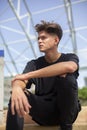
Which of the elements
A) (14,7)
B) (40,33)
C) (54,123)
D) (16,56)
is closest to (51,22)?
(40,33)

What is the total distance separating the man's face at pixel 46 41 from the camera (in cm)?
208

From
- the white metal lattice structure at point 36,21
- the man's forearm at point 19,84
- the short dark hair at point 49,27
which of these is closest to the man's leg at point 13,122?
the man's forearm at point 19,84

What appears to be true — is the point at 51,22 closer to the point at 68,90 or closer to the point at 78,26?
the point at 68,90

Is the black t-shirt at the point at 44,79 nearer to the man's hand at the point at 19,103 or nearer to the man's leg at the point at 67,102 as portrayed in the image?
the man's leg at the point at 67,102

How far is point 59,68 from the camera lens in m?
1.85

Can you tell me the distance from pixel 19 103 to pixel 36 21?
375 inches

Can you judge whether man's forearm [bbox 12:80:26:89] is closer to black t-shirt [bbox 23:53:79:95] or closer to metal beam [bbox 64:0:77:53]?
black t-shirt [bbox 23:53:79:95]

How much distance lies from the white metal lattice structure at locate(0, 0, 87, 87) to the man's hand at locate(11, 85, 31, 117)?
8.23 metres

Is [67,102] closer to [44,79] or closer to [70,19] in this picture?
[44,79]

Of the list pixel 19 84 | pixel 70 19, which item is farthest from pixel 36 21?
pixel 19 84

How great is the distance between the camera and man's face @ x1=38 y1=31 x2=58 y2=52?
208 cm

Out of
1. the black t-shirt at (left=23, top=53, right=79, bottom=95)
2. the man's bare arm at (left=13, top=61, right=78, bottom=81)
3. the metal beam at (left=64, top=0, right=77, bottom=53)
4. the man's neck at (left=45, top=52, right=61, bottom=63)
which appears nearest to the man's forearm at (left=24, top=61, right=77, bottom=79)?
the man's bare arm at (left=13, top=61, right=78, bottom=81)

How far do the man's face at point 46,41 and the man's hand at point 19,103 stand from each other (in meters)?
0.40

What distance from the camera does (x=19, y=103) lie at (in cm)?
176
